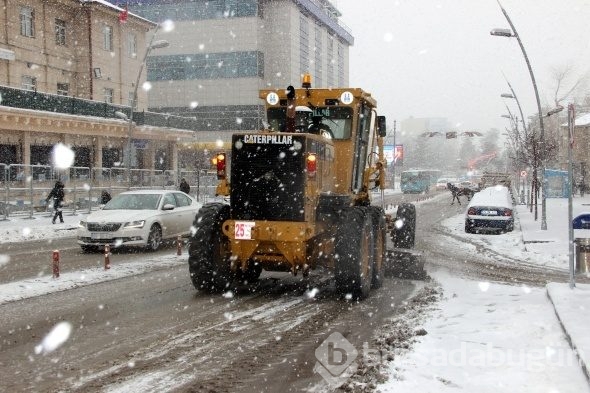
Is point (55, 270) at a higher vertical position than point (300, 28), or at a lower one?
lower

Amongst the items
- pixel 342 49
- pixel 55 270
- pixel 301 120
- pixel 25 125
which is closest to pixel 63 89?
pixel 25 125

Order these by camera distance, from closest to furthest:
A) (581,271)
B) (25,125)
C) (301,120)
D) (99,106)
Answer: (301,120) < (581,271) < (25,125) < (99,106)

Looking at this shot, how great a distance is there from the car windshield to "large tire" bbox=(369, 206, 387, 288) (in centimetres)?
745

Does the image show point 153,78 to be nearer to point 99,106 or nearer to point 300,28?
point 300,28

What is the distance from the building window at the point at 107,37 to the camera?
1553 inches

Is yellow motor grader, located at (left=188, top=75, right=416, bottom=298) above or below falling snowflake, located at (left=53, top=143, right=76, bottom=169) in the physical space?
below

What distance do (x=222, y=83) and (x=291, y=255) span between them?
56.8 m

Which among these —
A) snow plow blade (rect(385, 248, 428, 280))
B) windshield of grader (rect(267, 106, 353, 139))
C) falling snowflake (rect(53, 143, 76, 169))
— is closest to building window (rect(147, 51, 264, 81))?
falling snowflake (rect(53, 143, 76, 169))

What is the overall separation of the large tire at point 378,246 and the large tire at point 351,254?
3.62ft

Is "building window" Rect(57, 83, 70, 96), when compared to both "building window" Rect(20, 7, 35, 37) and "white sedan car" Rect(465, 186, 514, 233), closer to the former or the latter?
"building window" Rect(20, 7, 35, 37)

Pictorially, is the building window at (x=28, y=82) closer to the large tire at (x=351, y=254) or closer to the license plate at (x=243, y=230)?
the license plate at (x=243, y=230)

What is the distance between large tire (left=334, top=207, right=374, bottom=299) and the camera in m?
9.14

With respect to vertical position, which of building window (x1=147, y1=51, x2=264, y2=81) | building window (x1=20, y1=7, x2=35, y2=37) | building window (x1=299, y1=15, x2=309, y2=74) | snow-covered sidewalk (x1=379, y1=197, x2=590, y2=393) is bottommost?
snow-covered sidewalk (x1=379, y1=197, x2=590, y2=393)

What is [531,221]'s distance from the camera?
2605cm
